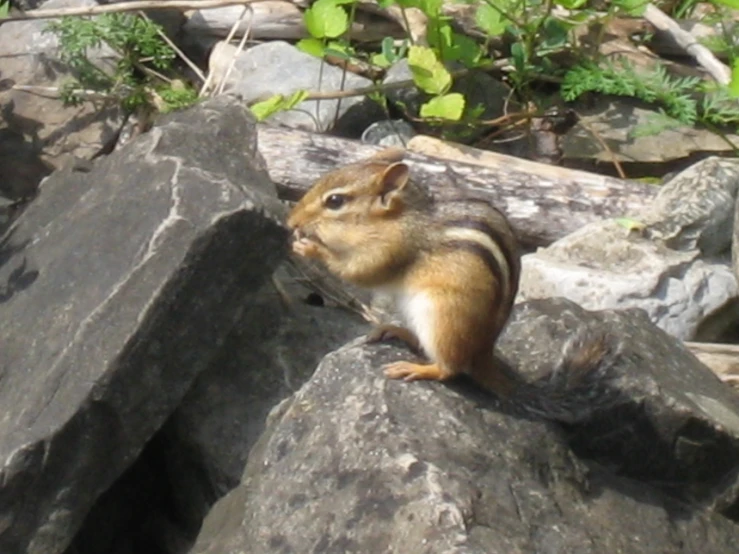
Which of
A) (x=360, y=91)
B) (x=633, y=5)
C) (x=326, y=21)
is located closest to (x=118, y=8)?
(x=326, y=21)

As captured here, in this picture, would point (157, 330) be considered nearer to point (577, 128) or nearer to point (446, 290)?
Answer: point (446, 290)

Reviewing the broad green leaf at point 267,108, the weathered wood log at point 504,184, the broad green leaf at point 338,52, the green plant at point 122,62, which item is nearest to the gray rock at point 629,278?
the weathered wood log at point 504,184

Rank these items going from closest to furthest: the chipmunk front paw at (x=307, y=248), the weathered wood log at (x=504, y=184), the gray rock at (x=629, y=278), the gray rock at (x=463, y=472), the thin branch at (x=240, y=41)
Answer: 1. the gray rock at (x=463, y=472)
2. the chipmunk front paw at (x=307, y=248)
3. the gray rock at (x=629, y=278)
4. the weathered wood log at (x=504, y=184)
5. the thin branch at (x=240, y=41)

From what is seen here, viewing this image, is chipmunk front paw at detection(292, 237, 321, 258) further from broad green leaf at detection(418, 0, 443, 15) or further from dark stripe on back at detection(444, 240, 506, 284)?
broad green leaf at detection(418, 0, 443, 15)

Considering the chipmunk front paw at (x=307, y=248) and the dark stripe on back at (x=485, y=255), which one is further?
the chipmunk front paw at (x=307, y=248)

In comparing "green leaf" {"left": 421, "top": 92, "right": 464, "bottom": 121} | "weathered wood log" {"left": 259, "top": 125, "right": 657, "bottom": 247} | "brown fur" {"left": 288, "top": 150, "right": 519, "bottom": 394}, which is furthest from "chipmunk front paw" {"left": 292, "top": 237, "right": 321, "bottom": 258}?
"green leaf" {"left": 421, "top": 92, "right": 464, "bottom": 121}

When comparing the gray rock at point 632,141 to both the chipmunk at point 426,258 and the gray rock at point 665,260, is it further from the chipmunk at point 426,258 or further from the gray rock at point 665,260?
the chipmunk at point 426,258

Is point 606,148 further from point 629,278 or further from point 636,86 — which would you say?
point 629,278
